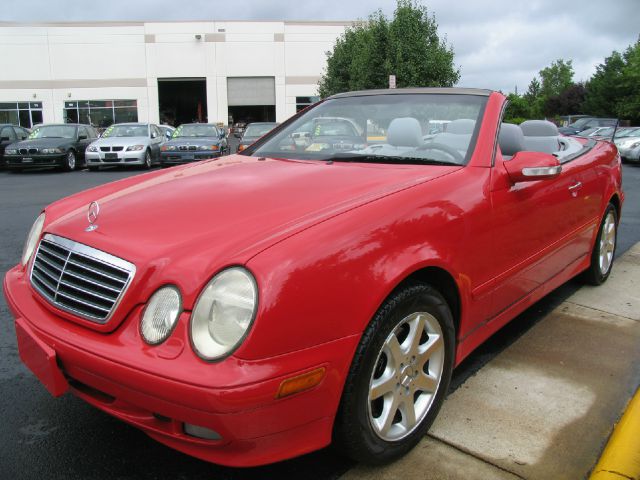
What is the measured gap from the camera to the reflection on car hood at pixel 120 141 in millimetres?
16172

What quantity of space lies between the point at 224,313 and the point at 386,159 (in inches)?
59.5

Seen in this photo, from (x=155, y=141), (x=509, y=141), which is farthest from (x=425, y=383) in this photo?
A: (x=155, y=141)

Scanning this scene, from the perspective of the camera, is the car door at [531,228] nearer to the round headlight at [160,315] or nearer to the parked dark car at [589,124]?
the round headlight at [160,315]

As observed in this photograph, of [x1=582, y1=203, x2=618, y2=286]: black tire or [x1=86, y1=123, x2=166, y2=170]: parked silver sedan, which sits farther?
[x1=86, y1=123, x2=166, y2=170]: parked silver sedan

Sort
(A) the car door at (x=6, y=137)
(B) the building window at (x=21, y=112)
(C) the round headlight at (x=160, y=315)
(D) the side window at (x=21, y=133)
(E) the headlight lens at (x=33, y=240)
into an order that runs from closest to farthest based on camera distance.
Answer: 1. (C) the round headlight at (x=160, y=315)
2. (E) the headlight lens at (x=33, y=240)
3. (A) the car door at (x=6, y=137)
4. (D) the side window at (x=21, y=133)
5. (B) the building window at (x=21, y=112)

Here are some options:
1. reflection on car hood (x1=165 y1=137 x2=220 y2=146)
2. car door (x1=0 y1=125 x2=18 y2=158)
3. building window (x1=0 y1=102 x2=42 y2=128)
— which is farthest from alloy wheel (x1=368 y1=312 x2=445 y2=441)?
building window (x1=0 y1=102 x2=42 y2=128)

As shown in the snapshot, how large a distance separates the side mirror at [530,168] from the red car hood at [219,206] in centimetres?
39

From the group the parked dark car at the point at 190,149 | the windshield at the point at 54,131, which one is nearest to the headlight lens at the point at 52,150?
the windshield at the point at 54,131

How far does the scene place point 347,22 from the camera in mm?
43938

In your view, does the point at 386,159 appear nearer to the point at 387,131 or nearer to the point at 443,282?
the point at 387,131

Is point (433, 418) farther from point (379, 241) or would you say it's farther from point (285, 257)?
point (285, 257)

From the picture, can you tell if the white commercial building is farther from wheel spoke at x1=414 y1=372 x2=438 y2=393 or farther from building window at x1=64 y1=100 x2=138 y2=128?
wheel spoke at x1=414 y1=372 x2=438 y2=393

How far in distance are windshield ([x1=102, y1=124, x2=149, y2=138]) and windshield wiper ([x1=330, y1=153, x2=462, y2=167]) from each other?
15527 millimetres

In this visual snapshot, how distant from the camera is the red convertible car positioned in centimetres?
179
